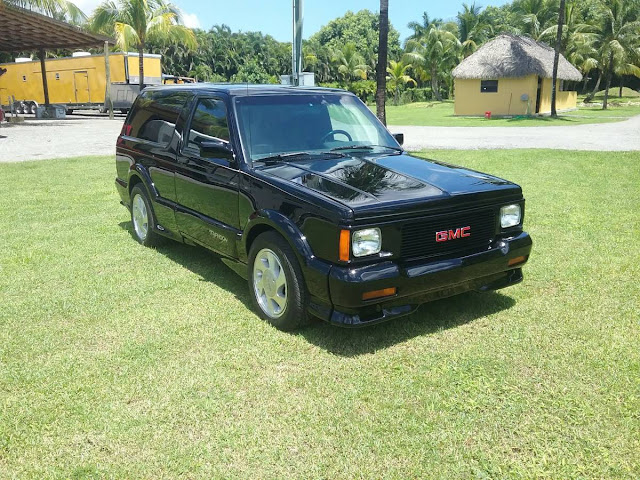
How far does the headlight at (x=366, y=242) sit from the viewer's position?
3779 mm

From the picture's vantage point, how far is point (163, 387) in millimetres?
3578

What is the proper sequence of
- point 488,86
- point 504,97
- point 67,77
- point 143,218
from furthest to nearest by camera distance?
point 488,86
point 504,97
point 67,77
point 143,218

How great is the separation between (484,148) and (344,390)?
14.3 m

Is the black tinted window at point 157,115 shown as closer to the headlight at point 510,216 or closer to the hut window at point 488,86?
the headlight at point 510,216

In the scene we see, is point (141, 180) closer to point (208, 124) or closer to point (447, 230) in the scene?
point (208, 124)

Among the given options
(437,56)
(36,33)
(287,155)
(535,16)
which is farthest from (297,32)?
(437,56)

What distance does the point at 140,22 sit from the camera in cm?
3131

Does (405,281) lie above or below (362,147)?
below

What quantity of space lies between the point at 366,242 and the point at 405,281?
37 cm

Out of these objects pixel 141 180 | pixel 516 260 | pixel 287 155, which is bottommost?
pixel 516 260

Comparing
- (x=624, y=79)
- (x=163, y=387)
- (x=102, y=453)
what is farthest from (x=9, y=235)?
(x=624, y=79)

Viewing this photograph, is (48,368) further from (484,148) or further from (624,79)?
(624,79)

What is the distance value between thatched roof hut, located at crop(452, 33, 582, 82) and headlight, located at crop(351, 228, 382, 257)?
36598 millimetres

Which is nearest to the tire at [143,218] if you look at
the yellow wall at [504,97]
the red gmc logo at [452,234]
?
the red gmc logo at [452,234]
